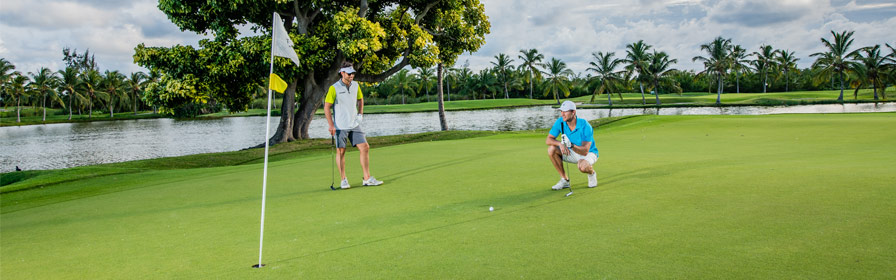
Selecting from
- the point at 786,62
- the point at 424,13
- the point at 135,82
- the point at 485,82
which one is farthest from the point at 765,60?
the point at 135,82

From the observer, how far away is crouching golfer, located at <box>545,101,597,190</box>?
7578 mm

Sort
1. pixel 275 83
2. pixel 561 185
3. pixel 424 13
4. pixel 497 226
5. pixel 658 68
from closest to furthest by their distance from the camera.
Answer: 1. pixel 497 226
2. pixel 275 83
3. pixel 561 185
4. pixel 424 13
5. pixel 658 68

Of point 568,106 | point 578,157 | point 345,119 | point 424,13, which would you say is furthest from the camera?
point 424,13

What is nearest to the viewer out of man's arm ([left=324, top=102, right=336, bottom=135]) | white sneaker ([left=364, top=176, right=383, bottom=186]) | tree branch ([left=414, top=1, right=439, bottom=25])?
man's arm ([left=324, top=102, right=336, bottom=135])

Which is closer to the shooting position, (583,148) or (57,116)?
(583,148)

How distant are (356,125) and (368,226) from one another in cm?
355

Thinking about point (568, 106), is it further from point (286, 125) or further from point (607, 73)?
point (607, 73)

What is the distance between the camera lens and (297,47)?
24.1 m

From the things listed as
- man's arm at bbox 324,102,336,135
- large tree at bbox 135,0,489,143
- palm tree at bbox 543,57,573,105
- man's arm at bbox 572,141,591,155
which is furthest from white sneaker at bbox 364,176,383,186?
palm tree at bbox 543,57,573,105

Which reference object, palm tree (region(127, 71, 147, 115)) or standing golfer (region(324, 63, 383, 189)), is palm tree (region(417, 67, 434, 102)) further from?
standing golfer (region(324, 63, 383, 189))

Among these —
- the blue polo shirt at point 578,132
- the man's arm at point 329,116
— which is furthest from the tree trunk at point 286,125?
the blue polo shirt at point 578,132

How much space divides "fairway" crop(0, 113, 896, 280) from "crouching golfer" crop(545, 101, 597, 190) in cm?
28

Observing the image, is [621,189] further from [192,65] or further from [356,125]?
[192,65]

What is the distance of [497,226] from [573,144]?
2757mm
